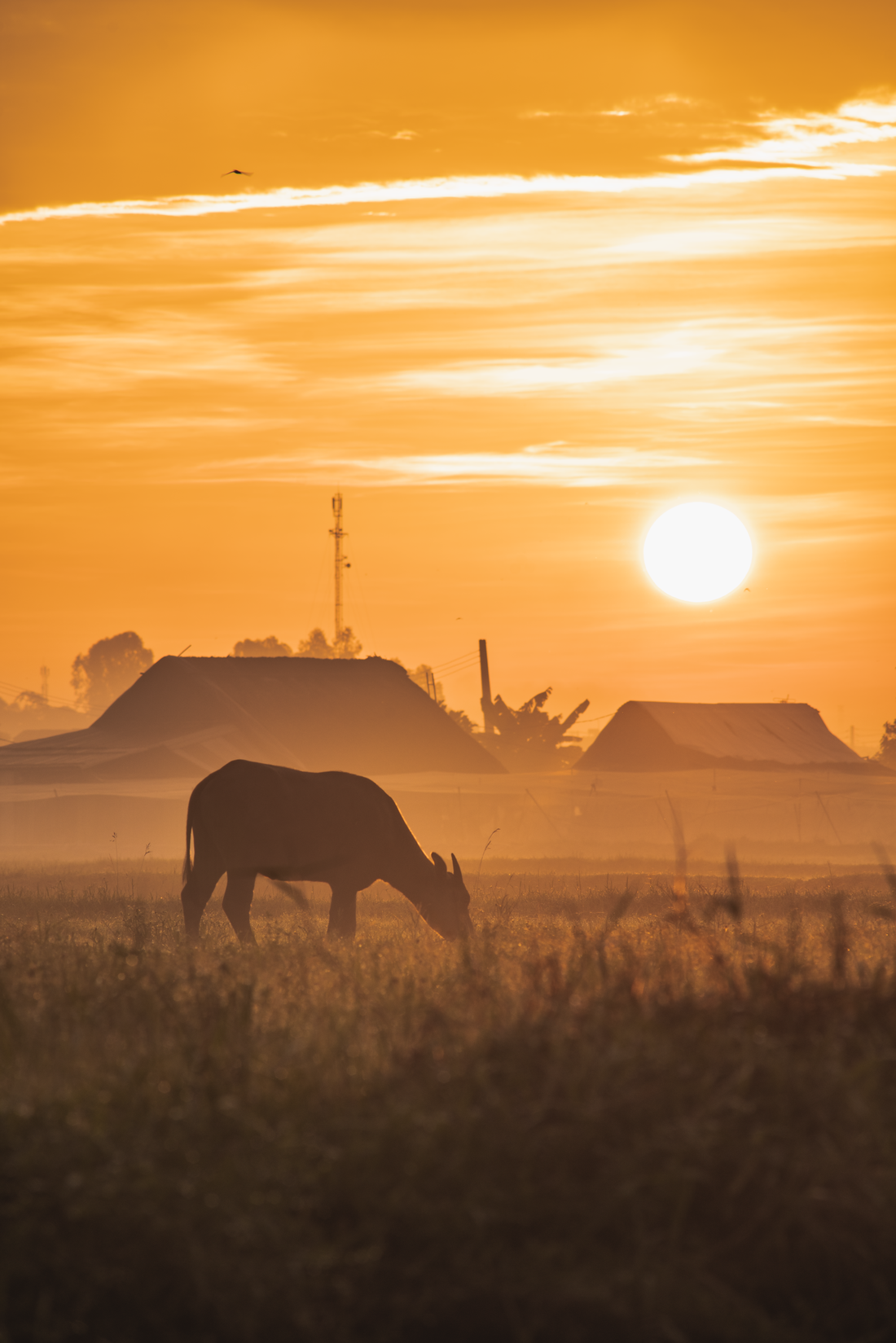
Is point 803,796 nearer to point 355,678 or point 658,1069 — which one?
point 355,678

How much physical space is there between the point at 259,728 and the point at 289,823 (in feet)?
127

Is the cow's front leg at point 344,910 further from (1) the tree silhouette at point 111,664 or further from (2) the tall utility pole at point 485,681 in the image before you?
(1) the tree silhouette at point 111,664

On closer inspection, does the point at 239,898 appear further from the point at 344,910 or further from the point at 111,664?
the point at 111,664

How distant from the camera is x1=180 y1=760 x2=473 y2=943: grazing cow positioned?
15.0m

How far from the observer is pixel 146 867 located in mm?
31109

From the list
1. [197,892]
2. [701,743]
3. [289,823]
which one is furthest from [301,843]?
[701,743]

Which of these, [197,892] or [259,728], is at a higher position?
[259,728]

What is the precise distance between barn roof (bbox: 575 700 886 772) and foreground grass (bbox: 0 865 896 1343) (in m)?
54.2

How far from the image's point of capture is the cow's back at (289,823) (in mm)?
15078

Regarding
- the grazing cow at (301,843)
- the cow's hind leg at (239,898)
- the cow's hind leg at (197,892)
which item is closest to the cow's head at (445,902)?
the grazing cow at (301,843)

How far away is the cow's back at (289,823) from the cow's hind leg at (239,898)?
0.13 metres

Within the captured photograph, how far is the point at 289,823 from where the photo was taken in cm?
1512

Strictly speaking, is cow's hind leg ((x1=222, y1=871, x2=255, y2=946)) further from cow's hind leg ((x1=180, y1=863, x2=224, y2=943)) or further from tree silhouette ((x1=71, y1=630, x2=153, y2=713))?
tree silhouette ((x1=71, y1=630, x2=153, y2=713))

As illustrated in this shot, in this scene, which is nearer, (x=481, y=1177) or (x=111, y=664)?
(x=481, y=1177)
